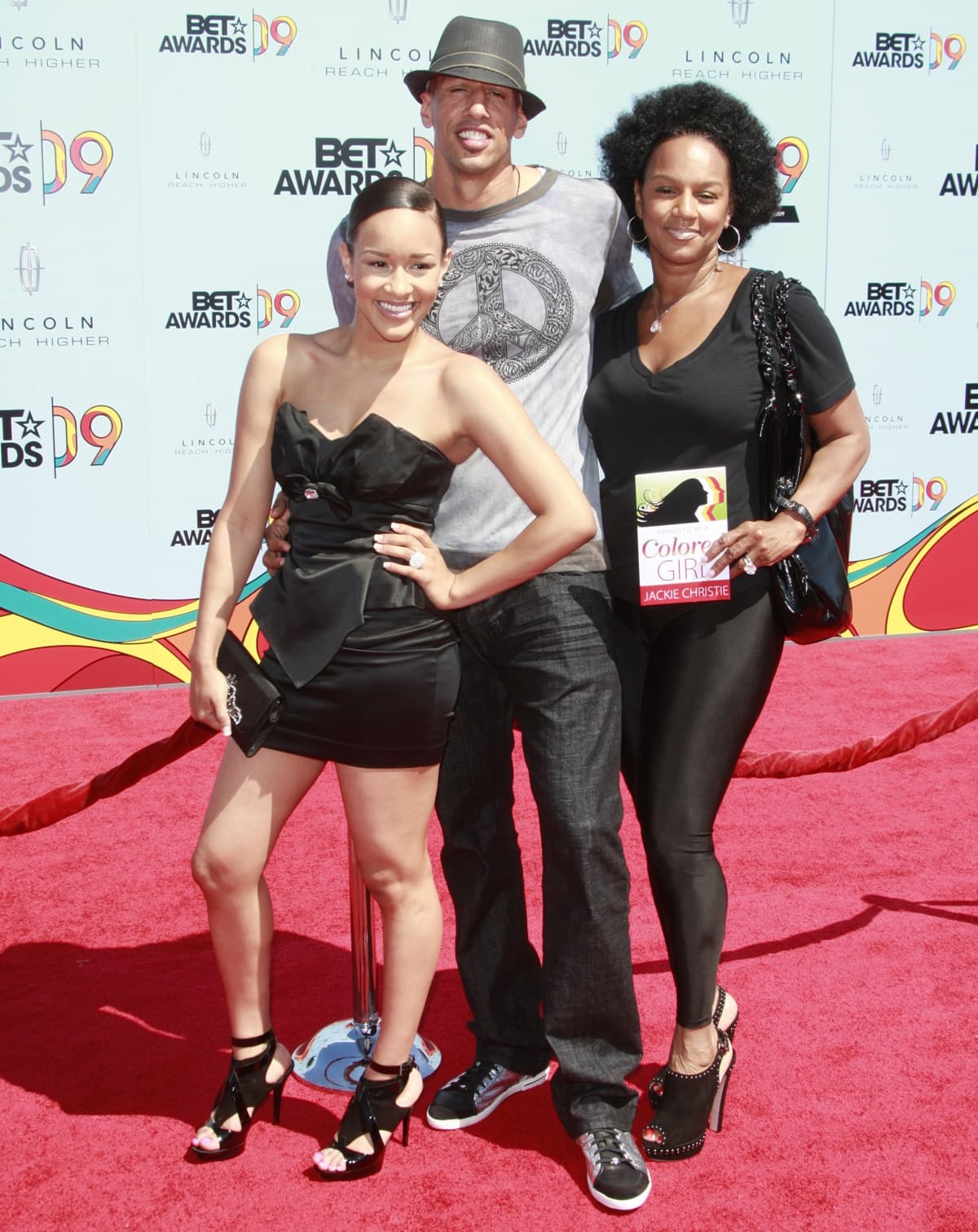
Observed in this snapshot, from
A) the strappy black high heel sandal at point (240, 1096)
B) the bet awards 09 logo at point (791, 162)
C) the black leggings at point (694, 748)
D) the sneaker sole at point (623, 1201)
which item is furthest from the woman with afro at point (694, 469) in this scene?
the bet awards 09 logo at point (791, 162)

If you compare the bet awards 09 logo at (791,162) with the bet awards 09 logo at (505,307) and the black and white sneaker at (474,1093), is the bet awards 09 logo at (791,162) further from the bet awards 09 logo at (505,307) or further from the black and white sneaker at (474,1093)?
the black and white sneaker at (474,1093)

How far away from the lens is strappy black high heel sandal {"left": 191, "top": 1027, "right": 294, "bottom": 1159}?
2.44m

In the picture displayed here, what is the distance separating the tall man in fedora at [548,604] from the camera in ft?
7.86

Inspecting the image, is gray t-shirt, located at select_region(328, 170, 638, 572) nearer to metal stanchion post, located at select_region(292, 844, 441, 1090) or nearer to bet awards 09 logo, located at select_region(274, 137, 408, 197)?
metal stanchion post, located at select_region(292, 844, 441, 1090)

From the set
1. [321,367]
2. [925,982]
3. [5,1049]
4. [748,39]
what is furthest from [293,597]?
[748,39]

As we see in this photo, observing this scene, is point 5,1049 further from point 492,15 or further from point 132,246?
point 492,15

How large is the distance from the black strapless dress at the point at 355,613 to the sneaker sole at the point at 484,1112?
824 millimetres

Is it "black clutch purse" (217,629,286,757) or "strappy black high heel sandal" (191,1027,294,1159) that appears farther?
"strappy black high heel sandal" (191,1027,294,1159)

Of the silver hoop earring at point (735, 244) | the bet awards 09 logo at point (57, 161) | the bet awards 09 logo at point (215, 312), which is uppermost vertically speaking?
the bet awards 09 logo at point (57, 161)

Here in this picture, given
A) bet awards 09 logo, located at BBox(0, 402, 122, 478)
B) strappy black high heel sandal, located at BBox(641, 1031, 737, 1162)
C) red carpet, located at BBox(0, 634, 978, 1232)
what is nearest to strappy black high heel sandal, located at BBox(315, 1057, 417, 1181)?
red carpet, located at BBox(0, 634, 978, 1232)

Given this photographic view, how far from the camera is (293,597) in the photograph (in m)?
2.29

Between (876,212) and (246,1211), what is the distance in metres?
5.96

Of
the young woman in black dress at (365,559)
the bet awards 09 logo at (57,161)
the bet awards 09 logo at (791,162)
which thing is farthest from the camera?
the bet awards 09 logo at (791,162)

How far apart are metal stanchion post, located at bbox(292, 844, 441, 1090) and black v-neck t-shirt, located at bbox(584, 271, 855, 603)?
945 mm
